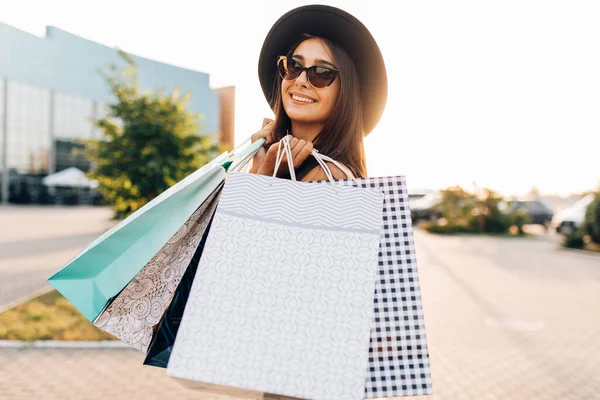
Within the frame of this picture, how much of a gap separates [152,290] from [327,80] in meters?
0.90

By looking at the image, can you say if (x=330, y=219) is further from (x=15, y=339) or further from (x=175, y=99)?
(x=175, y=99)

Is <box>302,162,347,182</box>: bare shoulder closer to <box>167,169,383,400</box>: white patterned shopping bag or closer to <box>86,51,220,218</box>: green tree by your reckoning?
<box>167,169,383,400</box>: white patterned shopping bag

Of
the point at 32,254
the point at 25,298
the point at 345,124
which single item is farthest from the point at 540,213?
the point at 345,124

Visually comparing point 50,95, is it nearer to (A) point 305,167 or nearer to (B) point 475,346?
(B) point 475,346

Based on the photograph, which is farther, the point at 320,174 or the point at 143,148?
the point at 143,148

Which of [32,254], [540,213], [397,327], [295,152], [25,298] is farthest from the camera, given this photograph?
[540,213]

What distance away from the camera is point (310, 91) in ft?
5.68

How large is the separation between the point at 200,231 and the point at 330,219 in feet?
1.35

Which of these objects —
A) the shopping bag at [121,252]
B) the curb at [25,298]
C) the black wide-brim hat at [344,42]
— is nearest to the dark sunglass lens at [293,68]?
the black wide-brim hat at [344,42]

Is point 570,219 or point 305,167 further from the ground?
point 305,167

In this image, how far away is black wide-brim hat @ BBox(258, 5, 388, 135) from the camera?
1.72 meters

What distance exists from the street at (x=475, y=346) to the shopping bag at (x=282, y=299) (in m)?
2.93

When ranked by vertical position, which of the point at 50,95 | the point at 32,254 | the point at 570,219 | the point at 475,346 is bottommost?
the point at 475,346

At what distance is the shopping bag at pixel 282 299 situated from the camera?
3.51ft
